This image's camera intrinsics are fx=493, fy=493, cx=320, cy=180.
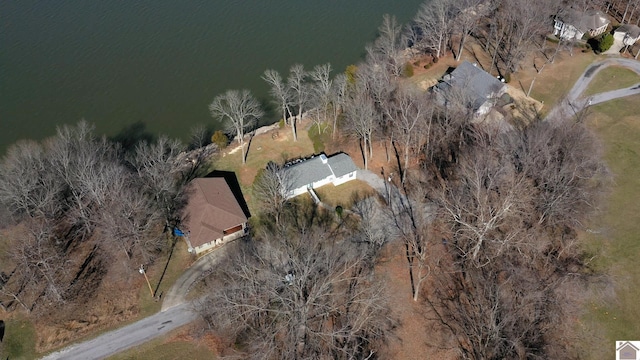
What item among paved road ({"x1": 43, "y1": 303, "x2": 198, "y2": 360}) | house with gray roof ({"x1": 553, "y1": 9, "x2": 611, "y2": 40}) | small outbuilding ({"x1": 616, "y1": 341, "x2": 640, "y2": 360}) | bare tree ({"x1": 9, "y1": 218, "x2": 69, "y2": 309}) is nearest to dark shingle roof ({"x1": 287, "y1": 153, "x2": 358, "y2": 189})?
paved road ({"x1": 43, "y1": 303, "x2": 198, "y2": 360})

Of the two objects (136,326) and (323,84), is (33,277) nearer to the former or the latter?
(136,326)

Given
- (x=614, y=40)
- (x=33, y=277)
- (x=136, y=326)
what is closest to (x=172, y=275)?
(x=136, y=326)

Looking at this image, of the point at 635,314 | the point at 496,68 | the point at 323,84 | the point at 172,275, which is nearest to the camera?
the point at 635,314

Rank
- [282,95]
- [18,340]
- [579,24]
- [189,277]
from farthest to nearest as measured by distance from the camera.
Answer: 1. [579,24]
2. [282,95]
3. [189,277]
4. [18,340]

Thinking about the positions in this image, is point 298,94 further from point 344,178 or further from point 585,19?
point 585,19

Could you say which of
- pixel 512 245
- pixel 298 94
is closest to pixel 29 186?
pixel 298 94

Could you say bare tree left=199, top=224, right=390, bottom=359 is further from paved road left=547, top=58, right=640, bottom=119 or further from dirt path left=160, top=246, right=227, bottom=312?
paved road left=547, top=58, right=640, bottom=119
